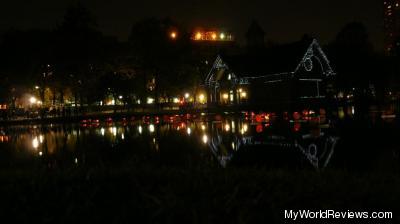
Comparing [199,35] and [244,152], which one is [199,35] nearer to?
[199,35]

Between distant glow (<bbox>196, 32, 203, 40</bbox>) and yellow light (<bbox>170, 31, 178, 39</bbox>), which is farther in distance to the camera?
distant glow (<bbox>196, 32, 203, 40</bbox>)

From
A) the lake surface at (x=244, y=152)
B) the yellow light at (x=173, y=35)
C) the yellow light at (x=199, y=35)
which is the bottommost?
the lake surface at (x=244, y=152)

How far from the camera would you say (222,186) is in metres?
6.02

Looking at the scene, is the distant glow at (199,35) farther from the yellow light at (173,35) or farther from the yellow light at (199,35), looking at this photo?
the yellow light at (173,35)

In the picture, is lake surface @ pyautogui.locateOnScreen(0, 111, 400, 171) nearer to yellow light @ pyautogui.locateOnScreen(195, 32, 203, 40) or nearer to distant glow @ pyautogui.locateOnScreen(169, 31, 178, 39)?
distant glow @ pyautogui.locateOnScreen(169, 31, 178, 39)

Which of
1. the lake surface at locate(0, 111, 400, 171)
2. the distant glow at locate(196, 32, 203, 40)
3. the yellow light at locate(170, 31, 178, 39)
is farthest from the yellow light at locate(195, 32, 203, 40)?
the lake surface at locate(0, 111, 400, 171)

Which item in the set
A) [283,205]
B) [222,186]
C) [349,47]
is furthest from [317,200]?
[349,47]

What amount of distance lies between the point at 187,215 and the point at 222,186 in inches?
42.9

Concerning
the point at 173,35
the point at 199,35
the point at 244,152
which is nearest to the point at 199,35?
the point at 199,35

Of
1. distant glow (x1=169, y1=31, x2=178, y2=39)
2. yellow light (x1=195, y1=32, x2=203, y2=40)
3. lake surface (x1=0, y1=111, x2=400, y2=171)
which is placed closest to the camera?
lake surface (x1=0, y1=111, x2=400, y2=171)

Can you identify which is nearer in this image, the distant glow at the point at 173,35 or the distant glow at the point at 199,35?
the distant glow at the point at 173,35

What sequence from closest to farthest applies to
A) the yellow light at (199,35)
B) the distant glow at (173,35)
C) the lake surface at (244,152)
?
the lake surface at (244,152)
the distant glow at (173,35)
the yellow light at (199,35)

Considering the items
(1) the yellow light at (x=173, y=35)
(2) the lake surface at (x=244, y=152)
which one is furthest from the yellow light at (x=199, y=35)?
(2) the lake surface at (x=244, y=152)

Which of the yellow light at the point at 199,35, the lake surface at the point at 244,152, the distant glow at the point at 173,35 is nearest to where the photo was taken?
the lake surface at the point at 244,152
